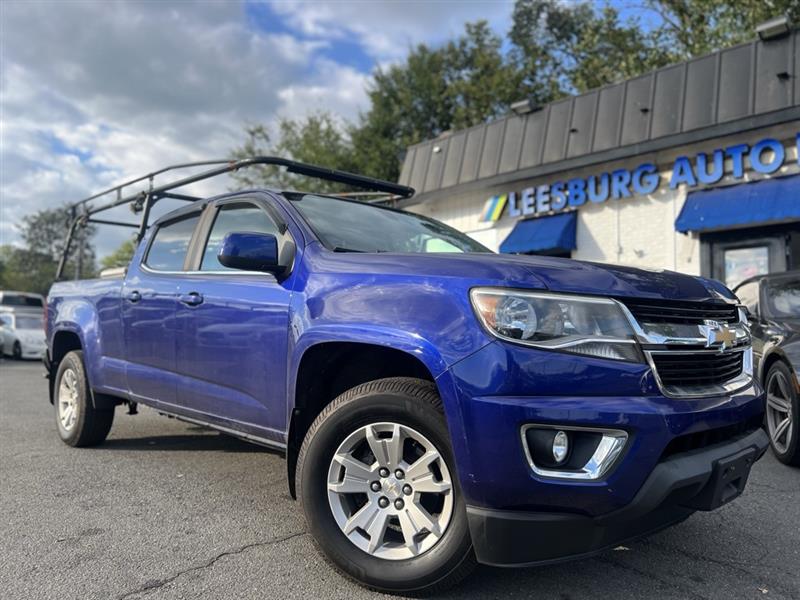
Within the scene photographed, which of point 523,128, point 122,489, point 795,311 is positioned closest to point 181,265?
point 122,489

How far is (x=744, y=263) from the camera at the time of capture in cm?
1056

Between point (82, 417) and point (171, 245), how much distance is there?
1.71 metres

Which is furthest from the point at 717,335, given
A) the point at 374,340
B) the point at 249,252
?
the point at 249,252

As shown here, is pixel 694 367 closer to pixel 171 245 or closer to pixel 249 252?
pixel 249 252

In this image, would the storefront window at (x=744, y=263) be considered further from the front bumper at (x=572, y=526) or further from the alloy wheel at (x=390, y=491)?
the alloy wheel at (x=390, y=491)

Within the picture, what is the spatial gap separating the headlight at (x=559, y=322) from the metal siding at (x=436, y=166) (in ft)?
44.5

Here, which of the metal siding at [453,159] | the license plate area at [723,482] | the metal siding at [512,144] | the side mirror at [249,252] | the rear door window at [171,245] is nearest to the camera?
the license plate area at [723,482]

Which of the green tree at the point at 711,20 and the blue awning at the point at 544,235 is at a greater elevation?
the green tree at the point at 711,20

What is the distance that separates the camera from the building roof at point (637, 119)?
391 inches

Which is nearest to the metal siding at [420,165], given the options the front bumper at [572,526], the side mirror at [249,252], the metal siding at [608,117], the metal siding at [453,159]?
the metal siding at [453,159]

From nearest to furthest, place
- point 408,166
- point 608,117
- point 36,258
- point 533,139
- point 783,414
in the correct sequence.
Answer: point 783,414 < point 608,117 < point 533,139 < point 408,166 < point 36,258

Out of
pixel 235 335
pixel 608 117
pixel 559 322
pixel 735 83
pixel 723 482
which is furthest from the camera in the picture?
pixel 608 117

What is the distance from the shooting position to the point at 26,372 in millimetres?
13023

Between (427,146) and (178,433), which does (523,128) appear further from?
(178,433)
